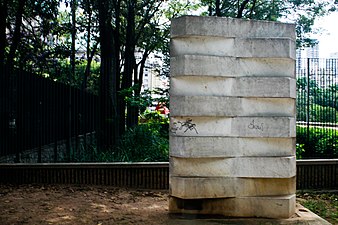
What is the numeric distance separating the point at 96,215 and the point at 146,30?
17.7 metres

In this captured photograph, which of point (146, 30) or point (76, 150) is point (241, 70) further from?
point (146, 30)

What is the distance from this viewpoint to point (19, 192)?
24.6ft

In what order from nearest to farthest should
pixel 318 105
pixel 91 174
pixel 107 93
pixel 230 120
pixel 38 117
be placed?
pixel 230 120
pixel 91 174
pixel 38 117
pixel 318 105
pixel 107 93

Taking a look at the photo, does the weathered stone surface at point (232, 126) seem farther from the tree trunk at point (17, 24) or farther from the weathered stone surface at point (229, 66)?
the tree trunk at point (17, 24)

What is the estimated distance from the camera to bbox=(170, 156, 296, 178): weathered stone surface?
18.6ft

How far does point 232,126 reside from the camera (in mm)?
5711

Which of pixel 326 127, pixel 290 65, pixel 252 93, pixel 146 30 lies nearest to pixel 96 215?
pixel 252 93

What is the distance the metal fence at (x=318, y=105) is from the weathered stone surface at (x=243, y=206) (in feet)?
21.5

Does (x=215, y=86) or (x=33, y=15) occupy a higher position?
(x=33, y=15)

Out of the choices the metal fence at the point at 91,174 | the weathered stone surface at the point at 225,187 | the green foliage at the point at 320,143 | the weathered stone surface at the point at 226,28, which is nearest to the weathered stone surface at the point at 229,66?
the weathered stone surface at the point at 226,28

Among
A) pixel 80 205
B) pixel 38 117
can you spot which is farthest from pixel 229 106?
pixel 38 117

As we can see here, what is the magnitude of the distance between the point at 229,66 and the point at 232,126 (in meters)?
0.84

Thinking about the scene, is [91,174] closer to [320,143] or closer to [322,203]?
[322,203]

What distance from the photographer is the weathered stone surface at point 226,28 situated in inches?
224
